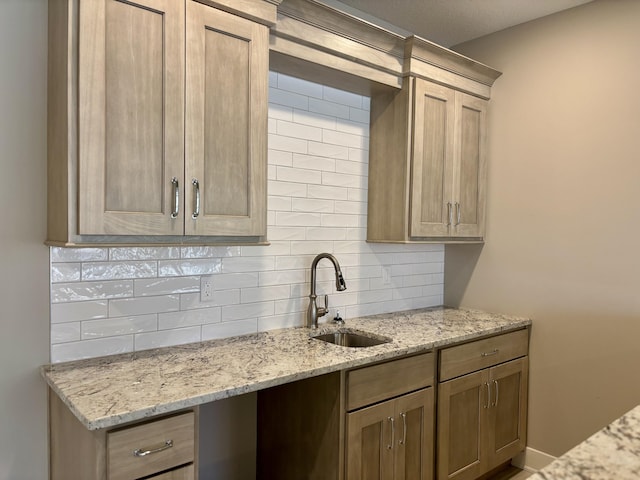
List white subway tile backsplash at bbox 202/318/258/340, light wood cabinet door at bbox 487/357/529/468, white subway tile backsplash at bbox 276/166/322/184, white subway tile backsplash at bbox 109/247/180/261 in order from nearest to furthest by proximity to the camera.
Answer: white subway tile backsplash at bbox 109/247/180/261 → white subway tile backsplash at bbox 202/318/258/340 → white subway tile backsplash at bbox 276/166/322/184 → light wood cabinet door at bbox 487/357/529/468

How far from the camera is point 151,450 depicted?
146cm

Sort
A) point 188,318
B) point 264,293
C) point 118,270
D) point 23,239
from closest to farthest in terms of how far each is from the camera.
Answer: point 23,239
point 118,270
point 188,318
point 264,293

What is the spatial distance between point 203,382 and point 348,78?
5.53ft

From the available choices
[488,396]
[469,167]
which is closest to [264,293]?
[488,396]

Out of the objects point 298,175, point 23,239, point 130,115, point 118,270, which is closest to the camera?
point 130,115

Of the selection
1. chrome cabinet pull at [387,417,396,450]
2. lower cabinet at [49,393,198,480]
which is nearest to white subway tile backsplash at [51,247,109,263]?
lower cabinet at [49,393,198,480]

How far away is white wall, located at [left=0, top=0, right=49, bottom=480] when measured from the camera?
172 cm

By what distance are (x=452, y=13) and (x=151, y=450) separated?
2720 millimetres

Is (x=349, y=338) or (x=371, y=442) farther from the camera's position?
(x=349, y=338)

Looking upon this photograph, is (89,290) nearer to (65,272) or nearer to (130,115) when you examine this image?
(65,272)

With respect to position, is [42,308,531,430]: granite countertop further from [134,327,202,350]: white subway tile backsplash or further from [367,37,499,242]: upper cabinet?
[367,37,499,242]: upper cabinet

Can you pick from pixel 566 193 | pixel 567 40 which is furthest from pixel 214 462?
pixel 567 40

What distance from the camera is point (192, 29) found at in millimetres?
1771

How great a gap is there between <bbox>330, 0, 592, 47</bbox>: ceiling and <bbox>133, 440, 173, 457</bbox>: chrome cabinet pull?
2.32 metres
